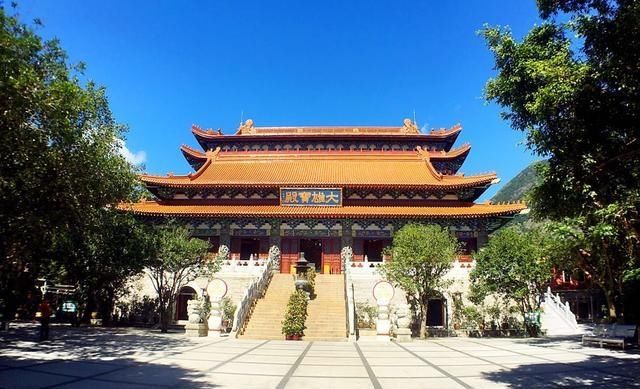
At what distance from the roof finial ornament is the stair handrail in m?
17.9

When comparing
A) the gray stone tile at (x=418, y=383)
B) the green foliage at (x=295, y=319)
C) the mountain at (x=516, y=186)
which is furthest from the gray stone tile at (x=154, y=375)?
the mountain at (x=516, y=186)

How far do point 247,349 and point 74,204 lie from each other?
6377 mm

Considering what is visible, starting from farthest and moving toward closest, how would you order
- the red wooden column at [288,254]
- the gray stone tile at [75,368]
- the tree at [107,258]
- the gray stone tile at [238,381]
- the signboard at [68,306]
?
the red wooden column at [288,254] → the signboard at [68,306] → the tree at [107,258] → the gray stone tile at [75,368] → the gray stone tile at [238,381]

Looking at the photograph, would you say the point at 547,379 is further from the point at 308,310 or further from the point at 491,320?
the point at 491,320

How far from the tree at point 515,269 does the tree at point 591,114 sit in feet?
34.5

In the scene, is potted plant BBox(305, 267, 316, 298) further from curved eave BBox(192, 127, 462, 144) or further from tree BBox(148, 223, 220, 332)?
curved eave BBox(192, 127, 462, 144)

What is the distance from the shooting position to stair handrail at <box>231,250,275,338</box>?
15.9 metres

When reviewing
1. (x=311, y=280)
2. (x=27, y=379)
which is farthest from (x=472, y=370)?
(x=311, y=280)

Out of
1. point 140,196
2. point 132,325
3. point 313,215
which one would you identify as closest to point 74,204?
point 132,325

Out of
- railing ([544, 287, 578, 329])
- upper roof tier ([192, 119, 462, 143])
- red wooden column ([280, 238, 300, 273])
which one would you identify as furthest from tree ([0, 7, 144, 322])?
railing ([544, 287, 578, 329])

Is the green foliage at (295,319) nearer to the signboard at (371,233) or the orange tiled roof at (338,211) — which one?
the orange tiled roof at (338,211)

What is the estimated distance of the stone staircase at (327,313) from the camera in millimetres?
15758

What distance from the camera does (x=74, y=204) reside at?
1120 cm

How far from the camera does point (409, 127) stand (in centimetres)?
3478
